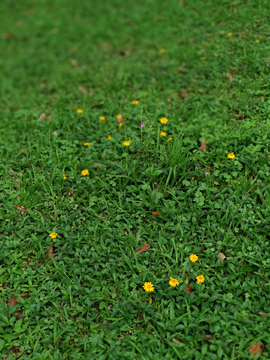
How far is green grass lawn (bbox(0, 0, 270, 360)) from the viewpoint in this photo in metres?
2.13

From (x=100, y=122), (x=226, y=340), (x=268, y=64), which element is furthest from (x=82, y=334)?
(x=268, y=64)

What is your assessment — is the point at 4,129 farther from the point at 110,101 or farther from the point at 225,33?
the point at 225,33

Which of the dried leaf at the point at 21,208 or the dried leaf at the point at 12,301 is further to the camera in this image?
the dried leaf at the point at 21,208

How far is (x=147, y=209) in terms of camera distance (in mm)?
2752

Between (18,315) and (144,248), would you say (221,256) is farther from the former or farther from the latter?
(18,315)

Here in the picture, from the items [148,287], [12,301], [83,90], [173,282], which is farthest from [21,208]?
[83,90]

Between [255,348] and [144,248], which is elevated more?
[144,248]

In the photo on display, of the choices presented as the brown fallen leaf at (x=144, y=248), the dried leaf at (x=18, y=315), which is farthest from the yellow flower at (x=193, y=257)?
the dried leaf at (x=18, y=315)

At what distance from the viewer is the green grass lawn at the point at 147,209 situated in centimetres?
213

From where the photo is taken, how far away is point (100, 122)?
142 inches

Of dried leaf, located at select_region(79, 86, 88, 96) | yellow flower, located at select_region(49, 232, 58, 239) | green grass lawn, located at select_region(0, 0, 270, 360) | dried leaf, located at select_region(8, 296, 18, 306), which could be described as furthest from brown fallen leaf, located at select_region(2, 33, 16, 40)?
dried leaf, located at select_region(8, 296, 18, 306)

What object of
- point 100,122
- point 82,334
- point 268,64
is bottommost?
point 82,334

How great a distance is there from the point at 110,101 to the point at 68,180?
1447 mm

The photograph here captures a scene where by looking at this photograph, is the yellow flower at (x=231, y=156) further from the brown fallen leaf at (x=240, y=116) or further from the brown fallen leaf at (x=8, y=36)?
the brown fallen leaf at (x=8, y=36)
